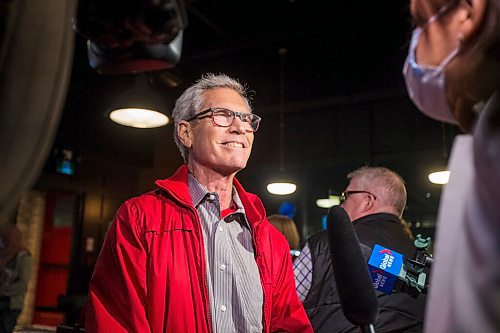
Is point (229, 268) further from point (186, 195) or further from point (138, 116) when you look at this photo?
point (138, 116)

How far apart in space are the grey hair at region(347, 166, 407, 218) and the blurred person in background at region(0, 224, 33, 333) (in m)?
3.50

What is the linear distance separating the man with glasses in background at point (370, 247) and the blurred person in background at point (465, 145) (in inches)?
66.2

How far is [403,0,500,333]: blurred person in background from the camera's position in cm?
52

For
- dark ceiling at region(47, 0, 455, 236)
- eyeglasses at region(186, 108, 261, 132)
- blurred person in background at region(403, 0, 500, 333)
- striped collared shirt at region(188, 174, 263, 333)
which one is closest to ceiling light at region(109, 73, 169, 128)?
dark ceiling at region(47, 0, 455, 236)

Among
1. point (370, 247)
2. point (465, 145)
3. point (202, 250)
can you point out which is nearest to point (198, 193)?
point (202, 250)

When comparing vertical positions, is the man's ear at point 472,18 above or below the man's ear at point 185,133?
below

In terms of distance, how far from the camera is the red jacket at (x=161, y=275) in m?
1.46

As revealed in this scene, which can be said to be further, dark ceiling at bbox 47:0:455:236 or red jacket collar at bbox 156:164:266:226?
dark ceiling at bbox 47:0:455:236

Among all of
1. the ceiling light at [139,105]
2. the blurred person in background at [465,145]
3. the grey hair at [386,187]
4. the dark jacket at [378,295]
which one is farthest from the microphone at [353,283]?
the ceiling light at [139,105]

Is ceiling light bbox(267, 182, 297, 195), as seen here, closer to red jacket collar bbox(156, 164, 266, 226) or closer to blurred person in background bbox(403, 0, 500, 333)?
red jacket collar bbox(156, 164, 266, 226)

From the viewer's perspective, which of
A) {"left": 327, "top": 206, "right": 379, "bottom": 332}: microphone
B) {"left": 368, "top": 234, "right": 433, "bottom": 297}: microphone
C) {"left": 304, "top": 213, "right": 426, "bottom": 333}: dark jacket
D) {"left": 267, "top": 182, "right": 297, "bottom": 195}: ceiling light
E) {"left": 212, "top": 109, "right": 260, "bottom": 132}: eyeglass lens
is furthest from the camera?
{"left": 267, "top": 182, "right": 297, "bottom": 195}: ceiling light

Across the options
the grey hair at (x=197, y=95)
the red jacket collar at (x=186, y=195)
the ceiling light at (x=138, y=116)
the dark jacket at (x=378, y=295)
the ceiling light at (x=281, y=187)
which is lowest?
the dark jacket at (x=378, y=295)

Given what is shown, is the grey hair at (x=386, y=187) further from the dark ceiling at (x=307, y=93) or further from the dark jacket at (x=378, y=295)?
the dark ceiling at (x=307, y=93)

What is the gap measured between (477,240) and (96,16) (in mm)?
865
